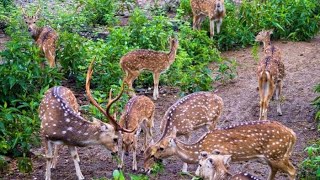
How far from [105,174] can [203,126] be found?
5.30ft

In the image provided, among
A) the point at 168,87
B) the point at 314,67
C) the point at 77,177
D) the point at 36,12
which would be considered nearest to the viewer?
the point at 77,177

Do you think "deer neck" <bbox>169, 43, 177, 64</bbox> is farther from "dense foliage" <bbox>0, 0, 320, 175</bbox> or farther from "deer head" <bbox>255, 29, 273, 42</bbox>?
"deer head" <bbox>255, 29, 273, 42</bbox>

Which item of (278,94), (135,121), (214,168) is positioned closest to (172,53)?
(278,94)

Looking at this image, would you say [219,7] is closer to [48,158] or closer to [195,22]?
[195,22]

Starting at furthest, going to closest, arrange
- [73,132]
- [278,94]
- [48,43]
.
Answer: [48,43] < [278,94] < [73,132]

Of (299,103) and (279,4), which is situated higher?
(279,4)

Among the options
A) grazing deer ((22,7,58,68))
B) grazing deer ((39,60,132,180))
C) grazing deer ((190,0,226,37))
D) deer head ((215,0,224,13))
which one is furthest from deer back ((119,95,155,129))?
deer head ((215,0,224,13))

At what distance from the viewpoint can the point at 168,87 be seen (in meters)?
13.4

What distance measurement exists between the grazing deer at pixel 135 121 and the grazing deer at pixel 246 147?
2.14 ft

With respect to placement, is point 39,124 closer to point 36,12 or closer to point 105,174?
point 105,174

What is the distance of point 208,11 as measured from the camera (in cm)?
1616

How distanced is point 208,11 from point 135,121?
678 cm

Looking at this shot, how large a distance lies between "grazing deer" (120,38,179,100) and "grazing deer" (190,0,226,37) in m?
3.20

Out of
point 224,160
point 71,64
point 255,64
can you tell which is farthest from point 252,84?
point 224,160
